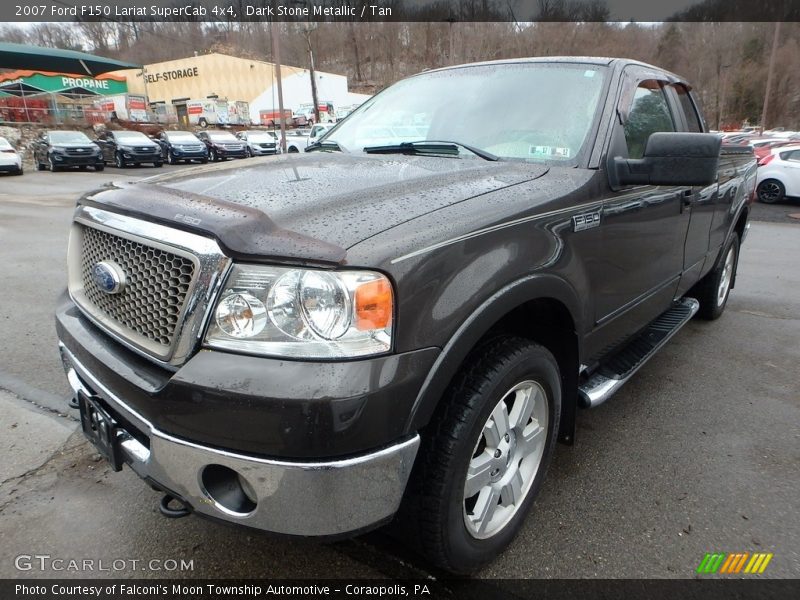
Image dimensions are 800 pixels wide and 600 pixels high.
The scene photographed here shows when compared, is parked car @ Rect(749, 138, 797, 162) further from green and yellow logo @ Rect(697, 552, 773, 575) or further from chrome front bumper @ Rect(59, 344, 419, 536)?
chrome front bumper @ Rect(59, 344, 419, 536)

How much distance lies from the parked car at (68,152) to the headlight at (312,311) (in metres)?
24.8

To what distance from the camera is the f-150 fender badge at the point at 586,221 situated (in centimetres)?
214

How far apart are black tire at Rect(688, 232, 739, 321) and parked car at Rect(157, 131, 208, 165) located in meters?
24.8

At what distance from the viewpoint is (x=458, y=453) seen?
5.52ft

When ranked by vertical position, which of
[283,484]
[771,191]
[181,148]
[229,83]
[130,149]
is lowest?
[771,191]

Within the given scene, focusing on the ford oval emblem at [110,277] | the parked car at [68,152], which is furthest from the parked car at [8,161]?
the ford oval emblem at [110,277]

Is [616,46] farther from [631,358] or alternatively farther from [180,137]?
[631,358]

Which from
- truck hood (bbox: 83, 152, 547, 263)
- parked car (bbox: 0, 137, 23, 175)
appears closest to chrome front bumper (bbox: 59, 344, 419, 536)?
truck hood (bbox: 83, 152, 547, 263)

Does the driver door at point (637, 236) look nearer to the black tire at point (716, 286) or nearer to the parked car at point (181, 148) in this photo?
Answer: the black tire at point (716, 286)

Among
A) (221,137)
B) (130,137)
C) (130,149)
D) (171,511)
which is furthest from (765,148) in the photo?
(130,137)

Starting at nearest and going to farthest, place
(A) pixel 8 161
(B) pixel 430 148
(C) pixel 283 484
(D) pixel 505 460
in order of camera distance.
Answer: (C) pixel 283 484 < (D) pixel 505 460 < (B) pixel 430 148 < (A) pixel 8 161

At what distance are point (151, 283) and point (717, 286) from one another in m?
4.58

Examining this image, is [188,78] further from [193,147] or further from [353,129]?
[353,129]

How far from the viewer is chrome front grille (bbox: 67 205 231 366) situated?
1.50 meters
